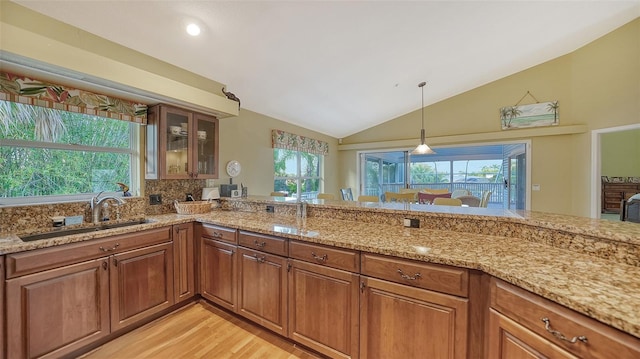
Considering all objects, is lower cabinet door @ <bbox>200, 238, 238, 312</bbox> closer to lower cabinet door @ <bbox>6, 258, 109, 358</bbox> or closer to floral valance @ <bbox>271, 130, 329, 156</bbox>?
lower cabinet door @ <bbox>6, 258, 109, 358</bbox>

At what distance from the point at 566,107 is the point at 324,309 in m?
5.32

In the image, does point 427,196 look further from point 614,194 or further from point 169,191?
point 614,194

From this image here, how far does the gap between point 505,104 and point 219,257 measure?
17.8 feet

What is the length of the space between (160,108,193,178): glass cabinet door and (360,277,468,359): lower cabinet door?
2.22 metres

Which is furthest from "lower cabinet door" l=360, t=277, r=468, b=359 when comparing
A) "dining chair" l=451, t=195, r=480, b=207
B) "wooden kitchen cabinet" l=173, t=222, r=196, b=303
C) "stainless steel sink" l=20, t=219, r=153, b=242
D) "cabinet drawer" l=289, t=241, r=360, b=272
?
"dining chair" l=451, t=195, r=480, b=207

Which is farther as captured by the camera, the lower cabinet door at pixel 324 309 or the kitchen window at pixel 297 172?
the kitchen window at pixel 297 172

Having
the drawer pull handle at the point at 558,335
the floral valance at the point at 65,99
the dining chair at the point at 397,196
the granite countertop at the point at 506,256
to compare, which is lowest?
the drawer pull handle at the point at 558,335

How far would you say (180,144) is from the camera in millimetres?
2664

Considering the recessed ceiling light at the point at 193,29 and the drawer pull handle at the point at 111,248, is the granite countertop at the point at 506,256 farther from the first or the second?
the recessed ceiling light at the point at 193,29

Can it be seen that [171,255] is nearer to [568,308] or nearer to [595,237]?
[568,308]

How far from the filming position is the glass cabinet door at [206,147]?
9.07 feet

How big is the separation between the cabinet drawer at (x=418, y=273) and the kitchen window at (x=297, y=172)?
283cm

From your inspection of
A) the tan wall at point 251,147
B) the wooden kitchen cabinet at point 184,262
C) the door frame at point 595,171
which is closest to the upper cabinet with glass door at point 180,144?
the tan wall at point 251,147

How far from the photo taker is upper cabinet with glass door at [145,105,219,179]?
2.47 metres
